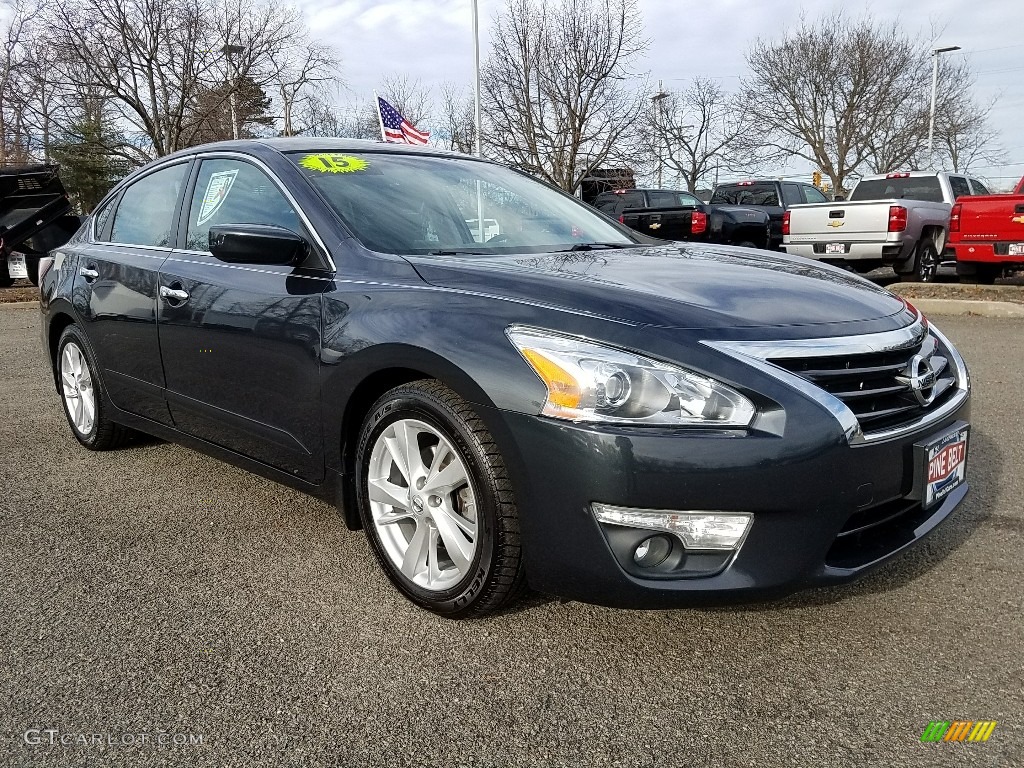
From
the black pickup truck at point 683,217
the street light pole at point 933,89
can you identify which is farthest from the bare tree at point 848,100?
the black pickup truck at point 683,217

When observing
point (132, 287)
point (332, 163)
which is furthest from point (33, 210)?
point (332, 163)

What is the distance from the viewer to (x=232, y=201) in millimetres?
3518

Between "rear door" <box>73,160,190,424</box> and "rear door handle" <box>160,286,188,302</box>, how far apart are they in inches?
3.6

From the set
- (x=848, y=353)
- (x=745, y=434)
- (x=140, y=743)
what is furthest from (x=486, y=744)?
(x=848, y=353)

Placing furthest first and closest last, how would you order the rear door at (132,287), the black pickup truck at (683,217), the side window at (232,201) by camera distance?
1. the black pickup truck at (683,217)
2. the rear door at (132,287)
3. the side window at (232,201)

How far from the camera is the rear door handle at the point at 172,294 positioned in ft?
11.5

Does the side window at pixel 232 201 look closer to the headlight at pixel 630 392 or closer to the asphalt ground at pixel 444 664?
the asphalt ground at pixel 444 664

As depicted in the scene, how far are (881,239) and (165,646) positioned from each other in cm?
1196

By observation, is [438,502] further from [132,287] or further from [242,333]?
[132,287]

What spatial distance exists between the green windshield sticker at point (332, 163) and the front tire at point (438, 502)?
1.13 m

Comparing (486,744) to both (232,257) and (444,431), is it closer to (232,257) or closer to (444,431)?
(444,431)

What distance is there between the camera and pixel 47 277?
15.9ft

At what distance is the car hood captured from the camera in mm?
2372

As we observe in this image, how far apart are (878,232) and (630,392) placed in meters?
11.4
